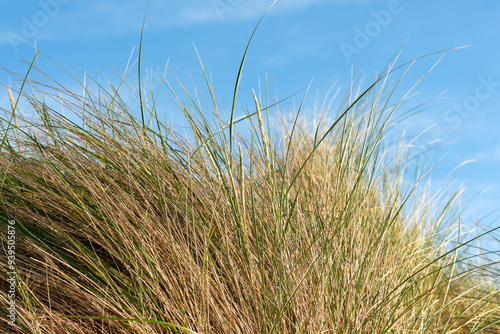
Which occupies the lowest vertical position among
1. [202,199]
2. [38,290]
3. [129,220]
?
[38,290]

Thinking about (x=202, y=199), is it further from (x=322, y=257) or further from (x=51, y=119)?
(x=51, y=119)

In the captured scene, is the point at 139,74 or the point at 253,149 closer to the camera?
the point at 139,74

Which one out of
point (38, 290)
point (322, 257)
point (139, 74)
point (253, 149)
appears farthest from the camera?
point (253, 149)

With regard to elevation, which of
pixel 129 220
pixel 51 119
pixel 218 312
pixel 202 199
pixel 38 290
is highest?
pixel 51 119

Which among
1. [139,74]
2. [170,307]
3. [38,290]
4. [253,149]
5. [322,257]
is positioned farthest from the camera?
[253,149]

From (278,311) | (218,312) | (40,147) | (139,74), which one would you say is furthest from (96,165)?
(278,311)

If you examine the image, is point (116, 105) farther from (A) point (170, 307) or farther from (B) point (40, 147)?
(A) point (170, 307)

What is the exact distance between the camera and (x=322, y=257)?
1.85 metres

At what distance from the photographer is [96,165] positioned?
1961 mm

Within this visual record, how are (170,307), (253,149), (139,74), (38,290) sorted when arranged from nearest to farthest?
1. (170,307)
2. (38,290)
3. (139,74)
4. (253,149)

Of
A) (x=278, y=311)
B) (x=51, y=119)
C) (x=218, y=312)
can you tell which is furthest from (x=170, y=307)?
(x=51, y=119)

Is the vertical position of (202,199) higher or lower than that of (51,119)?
lower

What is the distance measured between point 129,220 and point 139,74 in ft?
2.10

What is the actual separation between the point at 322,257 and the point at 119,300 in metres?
0.78
